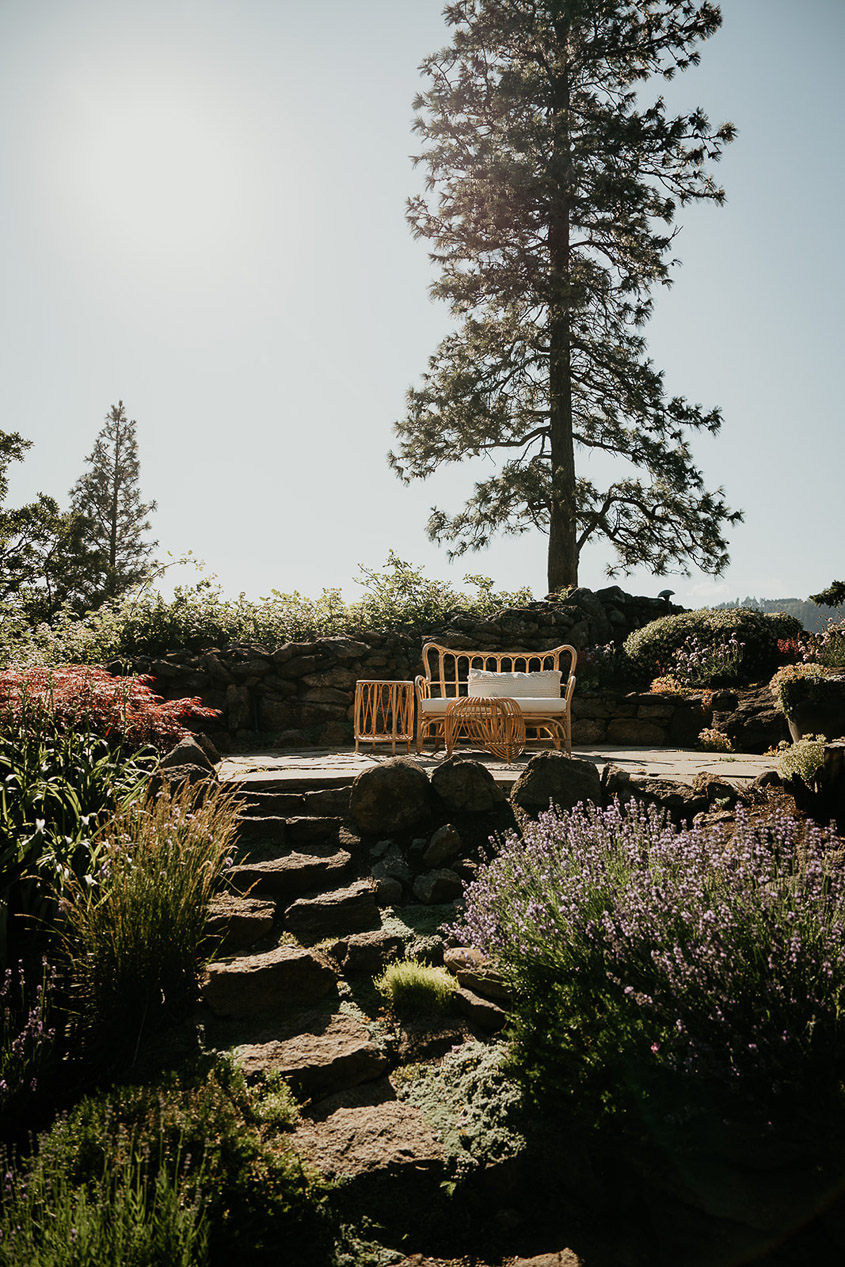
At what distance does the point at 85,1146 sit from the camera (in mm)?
2238

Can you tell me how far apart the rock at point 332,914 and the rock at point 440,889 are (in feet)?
0.99

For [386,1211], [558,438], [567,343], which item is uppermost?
[567,343]

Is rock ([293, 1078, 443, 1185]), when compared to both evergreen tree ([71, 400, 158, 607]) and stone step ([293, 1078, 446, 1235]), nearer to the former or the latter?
stone step ([293, 1078, 446, 1235])

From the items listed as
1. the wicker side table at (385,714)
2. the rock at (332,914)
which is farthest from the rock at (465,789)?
the wicker side table at (385,714)

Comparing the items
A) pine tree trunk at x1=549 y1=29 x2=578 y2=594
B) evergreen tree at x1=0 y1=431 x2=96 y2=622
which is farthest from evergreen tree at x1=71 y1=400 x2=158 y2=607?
pine tree trunk at x1=549 y1=29 x2=578 y2=594

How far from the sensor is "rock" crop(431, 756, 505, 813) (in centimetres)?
461

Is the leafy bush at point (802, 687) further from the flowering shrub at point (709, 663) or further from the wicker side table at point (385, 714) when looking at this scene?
the wicker side table at point (385, 714)

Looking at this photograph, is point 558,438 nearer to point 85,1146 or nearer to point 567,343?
point 567,343

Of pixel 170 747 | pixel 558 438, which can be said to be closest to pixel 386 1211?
pixel 170 747

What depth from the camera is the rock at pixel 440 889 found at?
4004mm

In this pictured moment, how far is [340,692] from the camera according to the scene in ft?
31.0

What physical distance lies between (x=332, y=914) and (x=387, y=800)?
90 centimetres

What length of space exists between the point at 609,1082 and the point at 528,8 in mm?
16616

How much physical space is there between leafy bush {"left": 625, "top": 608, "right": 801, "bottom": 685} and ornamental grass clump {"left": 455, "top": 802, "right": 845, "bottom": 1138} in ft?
23.7
